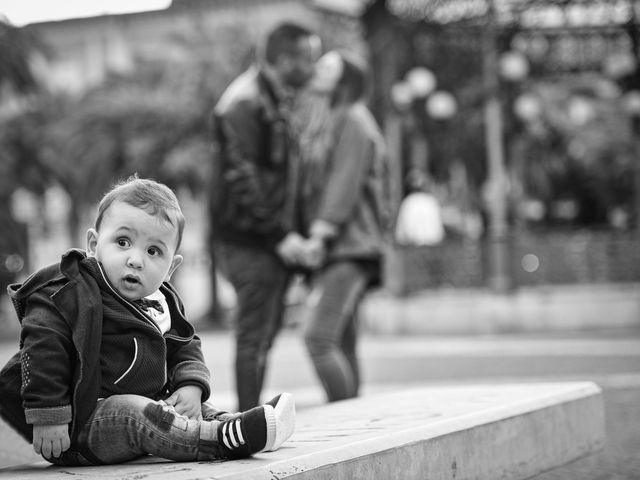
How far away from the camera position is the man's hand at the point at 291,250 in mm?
5512

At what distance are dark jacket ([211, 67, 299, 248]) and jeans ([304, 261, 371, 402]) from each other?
0.31 meters

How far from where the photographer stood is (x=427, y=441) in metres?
3.00

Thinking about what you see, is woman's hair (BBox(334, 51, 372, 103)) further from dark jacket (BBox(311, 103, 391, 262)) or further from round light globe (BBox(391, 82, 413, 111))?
round light globe (BBox(391, 82, 413, 111))

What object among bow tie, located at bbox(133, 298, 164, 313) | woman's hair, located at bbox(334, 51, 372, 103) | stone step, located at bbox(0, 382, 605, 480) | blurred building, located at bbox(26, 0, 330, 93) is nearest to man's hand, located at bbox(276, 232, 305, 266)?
woman's hair, located at bbox(334, 51, 372, 103)

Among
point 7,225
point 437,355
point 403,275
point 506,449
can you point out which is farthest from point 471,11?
point 506,449

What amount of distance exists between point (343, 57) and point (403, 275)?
37.5 feet

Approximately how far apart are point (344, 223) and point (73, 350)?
3.06 m

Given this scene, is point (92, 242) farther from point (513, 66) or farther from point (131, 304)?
point (513, 66)

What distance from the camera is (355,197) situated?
5762mm

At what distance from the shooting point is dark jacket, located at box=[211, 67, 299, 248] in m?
5.54

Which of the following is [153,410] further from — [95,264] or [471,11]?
[471,11]

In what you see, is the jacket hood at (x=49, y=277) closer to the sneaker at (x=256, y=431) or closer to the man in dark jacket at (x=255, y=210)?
the sneaker at (x=256, y=431)

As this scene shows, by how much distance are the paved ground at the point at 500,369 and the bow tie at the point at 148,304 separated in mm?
1802

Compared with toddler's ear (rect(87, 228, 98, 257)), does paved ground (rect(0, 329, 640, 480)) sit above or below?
below
